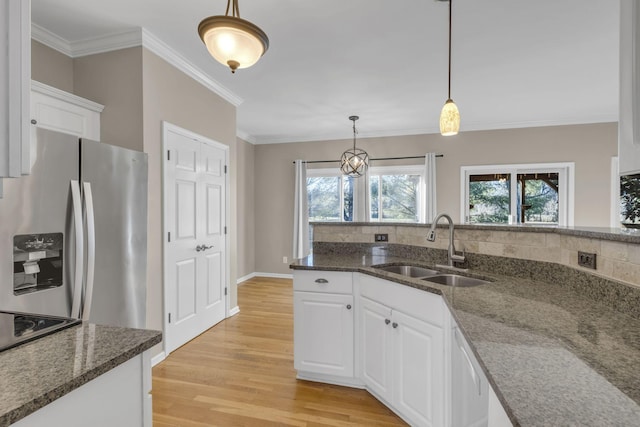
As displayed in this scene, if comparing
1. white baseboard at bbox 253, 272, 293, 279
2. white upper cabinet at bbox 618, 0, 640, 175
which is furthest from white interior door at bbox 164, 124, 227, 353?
white upper cabinet at bbox 618, 0, 640, 175

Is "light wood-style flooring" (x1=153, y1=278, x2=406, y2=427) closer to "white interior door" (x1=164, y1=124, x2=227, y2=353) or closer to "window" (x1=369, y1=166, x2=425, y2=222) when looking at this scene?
"white interior door" (x1=164, y1=124, x2=227, y2=353)

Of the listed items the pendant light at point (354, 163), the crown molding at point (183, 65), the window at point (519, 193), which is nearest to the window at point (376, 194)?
the pendant light at point (354, 163)

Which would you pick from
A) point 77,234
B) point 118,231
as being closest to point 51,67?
point 118,231

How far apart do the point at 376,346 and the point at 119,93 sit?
9.16 ft

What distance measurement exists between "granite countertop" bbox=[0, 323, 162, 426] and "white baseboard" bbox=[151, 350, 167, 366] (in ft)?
6.41

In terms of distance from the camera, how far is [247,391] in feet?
7.54

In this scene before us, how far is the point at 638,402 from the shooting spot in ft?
2.03

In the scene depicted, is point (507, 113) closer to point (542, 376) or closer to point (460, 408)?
point (460, 408)

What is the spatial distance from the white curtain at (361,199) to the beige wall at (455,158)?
1.69 ft

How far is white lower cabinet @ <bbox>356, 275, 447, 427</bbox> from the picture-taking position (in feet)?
5.44

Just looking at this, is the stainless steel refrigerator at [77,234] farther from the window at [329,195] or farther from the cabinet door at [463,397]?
the window at [329,195]

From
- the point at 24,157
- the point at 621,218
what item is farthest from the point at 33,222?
the point at 621,218

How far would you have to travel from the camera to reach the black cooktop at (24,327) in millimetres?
865

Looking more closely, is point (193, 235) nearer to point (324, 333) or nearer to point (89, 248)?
point (89, 248)
